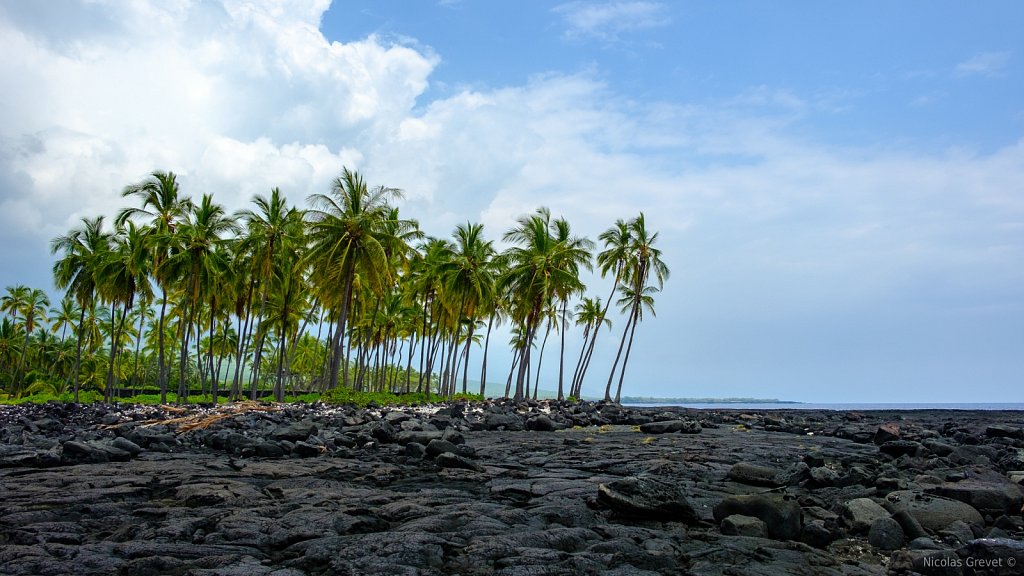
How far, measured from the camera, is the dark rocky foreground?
4566 mm

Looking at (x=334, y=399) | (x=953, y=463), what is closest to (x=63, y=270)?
(x=334, y=399)

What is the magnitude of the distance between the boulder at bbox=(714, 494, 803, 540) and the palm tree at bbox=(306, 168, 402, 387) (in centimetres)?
2382

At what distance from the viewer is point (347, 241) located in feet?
94.2

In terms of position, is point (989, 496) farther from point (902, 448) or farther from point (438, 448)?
point (438, 448)

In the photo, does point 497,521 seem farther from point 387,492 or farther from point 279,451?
point 279,451

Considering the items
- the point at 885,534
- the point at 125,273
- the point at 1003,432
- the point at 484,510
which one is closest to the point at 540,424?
the point at 484,510

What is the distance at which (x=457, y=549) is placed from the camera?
4.83 m

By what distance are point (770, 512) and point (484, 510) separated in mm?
2731

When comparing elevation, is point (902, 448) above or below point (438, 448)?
above

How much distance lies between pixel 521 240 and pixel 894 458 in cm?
2733

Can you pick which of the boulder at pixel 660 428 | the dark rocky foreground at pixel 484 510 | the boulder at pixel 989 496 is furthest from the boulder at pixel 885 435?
the boulder at pixel 989 496

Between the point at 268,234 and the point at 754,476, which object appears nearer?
the point at 754,476

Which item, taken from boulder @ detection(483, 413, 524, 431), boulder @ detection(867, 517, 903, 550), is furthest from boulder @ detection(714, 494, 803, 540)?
boulder @ detection(483, 413, 524, 431)

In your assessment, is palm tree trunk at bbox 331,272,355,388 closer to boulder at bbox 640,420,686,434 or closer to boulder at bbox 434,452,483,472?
boulder at bbox 640,420,686,434
